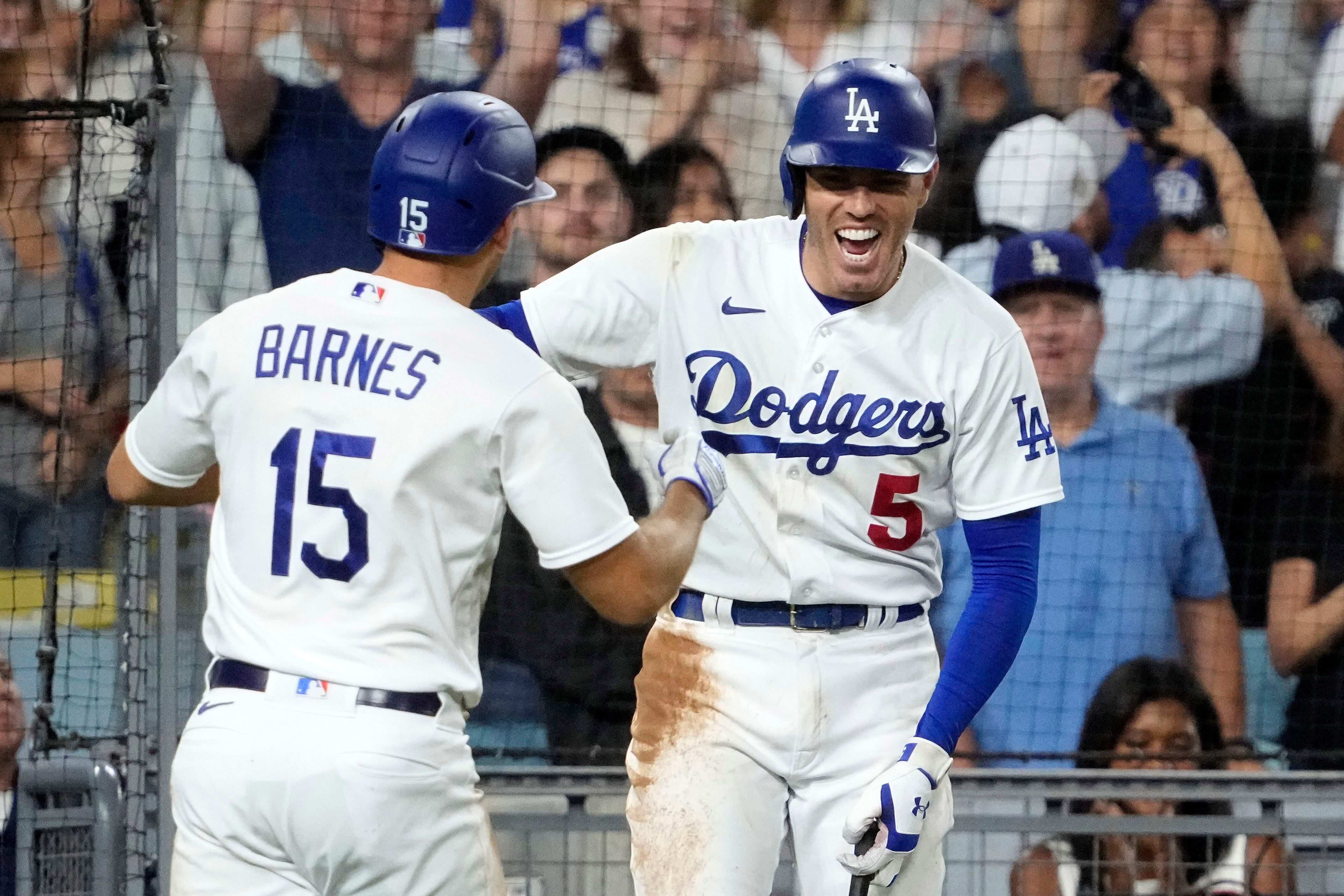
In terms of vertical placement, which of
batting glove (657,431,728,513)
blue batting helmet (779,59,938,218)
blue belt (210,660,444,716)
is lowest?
blue belt (210,660,444,716)

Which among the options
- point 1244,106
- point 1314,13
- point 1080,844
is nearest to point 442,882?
point 1080,844

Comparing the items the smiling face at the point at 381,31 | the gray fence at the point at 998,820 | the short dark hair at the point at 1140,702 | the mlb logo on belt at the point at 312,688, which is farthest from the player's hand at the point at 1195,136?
the mlb logo on belt at the point at 312,688

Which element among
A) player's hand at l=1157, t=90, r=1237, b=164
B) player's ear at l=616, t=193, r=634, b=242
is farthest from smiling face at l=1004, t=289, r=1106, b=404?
player's ear at l=616, t=193, r=634, b=242

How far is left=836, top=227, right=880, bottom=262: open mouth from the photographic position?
276 centimetres

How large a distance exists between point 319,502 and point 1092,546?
2.90 meters

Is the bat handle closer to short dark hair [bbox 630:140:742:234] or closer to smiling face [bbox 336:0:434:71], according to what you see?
short dark hair [bbox 630:140:742:234]

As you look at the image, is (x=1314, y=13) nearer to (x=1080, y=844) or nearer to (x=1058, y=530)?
(x=1058, y=530)

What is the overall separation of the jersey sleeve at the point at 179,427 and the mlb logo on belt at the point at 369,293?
0.22m

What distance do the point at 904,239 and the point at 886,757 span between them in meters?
0.90

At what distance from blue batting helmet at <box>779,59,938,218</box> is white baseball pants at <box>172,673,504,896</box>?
1132 millimetres

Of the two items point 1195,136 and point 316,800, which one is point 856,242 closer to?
point 316,800

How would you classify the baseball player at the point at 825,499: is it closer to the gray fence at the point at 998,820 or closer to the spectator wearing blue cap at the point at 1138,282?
the gray fence at the point at 998,820

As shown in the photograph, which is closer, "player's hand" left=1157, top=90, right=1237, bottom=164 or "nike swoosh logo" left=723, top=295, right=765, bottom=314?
"nike swoosh logo" left=723, top=295, right=765, bottom=314

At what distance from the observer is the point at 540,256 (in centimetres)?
475
